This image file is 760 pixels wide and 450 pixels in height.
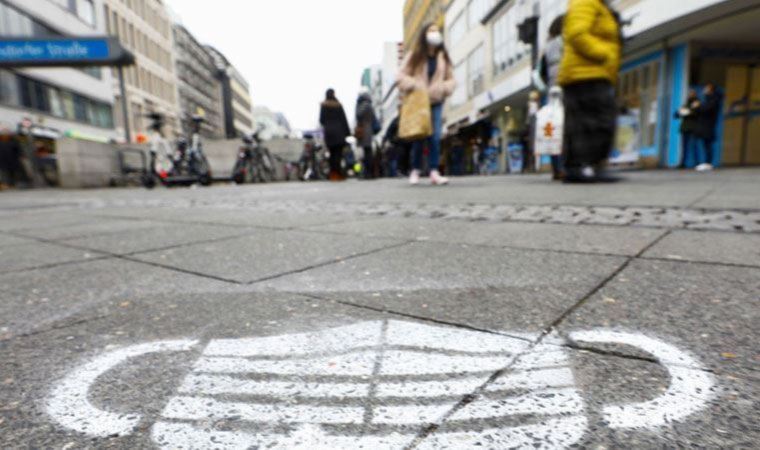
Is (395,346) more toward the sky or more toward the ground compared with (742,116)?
more toward the ground

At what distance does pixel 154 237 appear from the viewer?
3123 millimetres

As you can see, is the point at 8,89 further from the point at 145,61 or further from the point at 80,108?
the point at 145,61

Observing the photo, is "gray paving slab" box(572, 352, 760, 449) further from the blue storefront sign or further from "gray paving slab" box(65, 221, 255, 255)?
the blue storefront sign

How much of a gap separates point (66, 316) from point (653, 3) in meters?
14.2

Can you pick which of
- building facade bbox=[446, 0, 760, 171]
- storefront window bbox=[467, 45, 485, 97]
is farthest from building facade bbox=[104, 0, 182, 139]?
building facade bbox=[446, 0, 760, 171]

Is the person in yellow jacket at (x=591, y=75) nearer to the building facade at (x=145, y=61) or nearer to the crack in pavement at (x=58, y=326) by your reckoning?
the crack in pavement at (x=58, y=326)

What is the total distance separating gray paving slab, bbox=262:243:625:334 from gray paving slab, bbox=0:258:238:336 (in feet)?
1.34

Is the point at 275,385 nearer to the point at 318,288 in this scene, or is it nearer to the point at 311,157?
the point at 318,288

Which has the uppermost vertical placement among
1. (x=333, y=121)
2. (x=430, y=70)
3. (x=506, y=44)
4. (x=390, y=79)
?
(x=390, y=79)

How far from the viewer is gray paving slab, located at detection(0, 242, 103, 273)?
235cm

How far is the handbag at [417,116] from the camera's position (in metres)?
6.55

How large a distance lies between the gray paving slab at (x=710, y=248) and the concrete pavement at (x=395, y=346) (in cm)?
2

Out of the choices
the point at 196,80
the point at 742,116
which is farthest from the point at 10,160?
the point at 196,80

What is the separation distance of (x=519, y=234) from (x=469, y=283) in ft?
3.63
